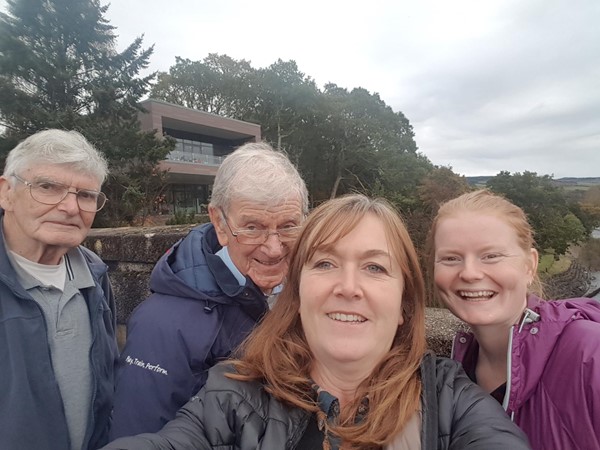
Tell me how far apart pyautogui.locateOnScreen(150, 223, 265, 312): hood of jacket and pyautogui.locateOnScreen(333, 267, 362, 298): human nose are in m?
0.54

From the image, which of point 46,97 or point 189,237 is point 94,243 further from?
point 46,97

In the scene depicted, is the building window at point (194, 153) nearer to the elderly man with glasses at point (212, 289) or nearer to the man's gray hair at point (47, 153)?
the man's gray hair at point (47, 153)

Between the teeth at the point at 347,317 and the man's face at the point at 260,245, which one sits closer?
the teeth at the point at 347,317

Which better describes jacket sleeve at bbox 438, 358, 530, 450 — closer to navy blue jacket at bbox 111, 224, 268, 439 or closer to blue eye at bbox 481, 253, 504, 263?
blue eye at bbox 481, 253, 504, 263

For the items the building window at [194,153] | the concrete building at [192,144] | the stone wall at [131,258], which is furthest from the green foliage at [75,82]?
the stone wall at [131,258]

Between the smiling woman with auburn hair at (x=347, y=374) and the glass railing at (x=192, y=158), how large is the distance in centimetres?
2591

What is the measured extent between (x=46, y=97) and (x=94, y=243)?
58.0ft

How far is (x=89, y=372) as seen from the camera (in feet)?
6.73

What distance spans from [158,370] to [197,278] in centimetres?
42

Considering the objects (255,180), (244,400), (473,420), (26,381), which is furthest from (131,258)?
(473,420)

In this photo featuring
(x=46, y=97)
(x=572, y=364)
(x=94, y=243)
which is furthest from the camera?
(x=46, y=97)

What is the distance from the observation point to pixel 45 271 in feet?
6.68

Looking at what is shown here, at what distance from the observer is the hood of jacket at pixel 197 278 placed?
1675 millimetres

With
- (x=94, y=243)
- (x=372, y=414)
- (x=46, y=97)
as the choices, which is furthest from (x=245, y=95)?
(x=372, y=414)
